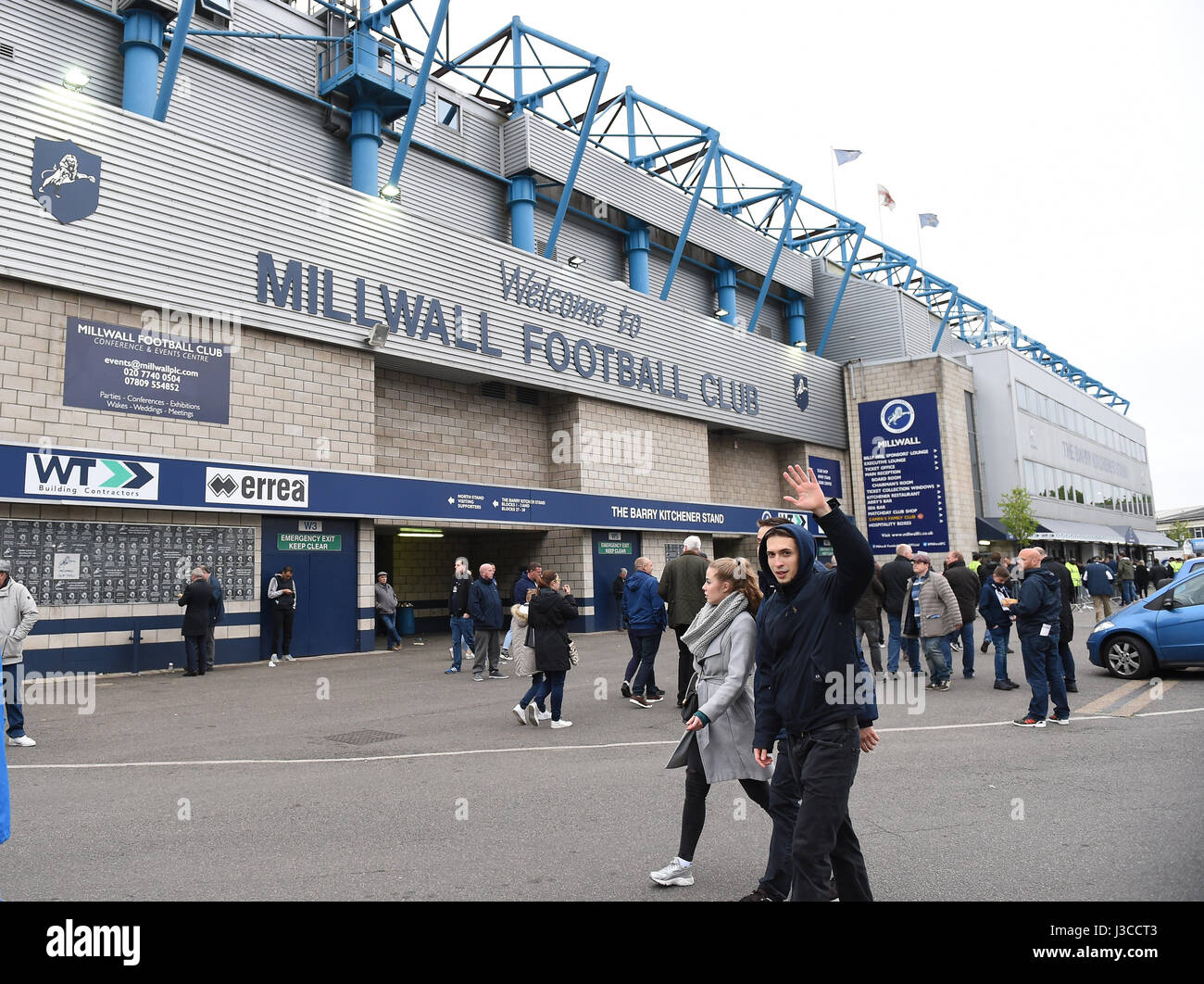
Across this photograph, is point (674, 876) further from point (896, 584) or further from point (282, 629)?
point (282, 629)

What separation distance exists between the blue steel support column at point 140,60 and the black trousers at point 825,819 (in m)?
19.4

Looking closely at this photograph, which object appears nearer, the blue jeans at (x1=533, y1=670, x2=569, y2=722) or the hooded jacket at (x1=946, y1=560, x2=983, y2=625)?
the blue jeans at (x1=533, y1=670, x2=569, y2=722)

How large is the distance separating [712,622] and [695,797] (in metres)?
0.90

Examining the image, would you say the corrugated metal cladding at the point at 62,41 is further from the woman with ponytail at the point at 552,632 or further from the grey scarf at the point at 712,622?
the grey scarf at the point at 712,622

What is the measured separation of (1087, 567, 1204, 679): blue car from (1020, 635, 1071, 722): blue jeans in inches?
142

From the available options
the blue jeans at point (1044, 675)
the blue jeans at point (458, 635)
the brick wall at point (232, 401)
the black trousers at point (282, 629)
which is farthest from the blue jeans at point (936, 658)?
the brick wall at point (232, 401)

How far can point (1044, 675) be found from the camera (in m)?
8.16

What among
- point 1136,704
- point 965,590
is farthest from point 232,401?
point 1136,704

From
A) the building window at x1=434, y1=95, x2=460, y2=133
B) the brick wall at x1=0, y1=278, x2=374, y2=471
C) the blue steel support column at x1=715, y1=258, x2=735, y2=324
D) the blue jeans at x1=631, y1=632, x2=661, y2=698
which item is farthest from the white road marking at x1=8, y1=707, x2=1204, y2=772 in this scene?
the blue steel support column at x1=715, y1=258, x2=735, y2=324

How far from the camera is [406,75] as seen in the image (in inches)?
888

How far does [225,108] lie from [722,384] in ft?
56.6

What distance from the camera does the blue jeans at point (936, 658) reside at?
35.9 feet

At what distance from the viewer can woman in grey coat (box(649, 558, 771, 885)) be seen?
4168 mm

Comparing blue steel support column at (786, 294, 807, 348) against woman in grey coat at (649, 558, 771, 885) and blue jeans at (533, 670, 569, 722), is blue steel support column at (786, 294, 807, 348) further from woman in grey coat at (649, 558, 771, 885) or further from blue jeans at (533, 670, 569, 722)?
woman in grey coat at (649, 558, 771, 885)
